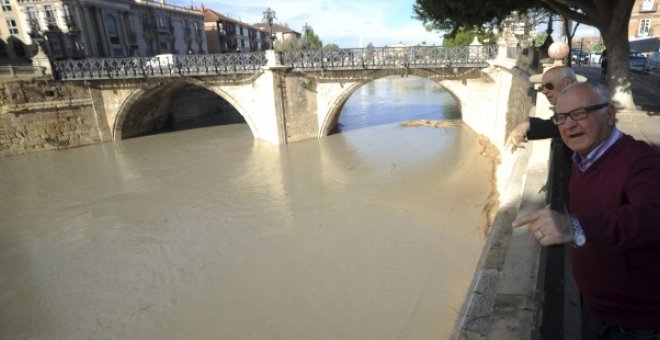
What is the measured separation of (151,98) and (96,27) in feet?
40.9

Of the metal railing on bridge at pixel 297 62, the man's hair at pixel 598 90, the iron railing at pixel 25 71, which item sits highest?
the iron railing at pixel 25 71

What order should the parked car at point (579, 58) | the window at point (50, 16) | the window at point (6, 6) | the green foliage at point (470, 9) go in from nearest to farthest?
1. the green foliage at point (470, 9)
2. the parked car at point (579, 58)
3. the window at point (50, 16)
4. the window at point (6, 6)

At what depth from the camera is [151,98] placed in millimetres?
21953

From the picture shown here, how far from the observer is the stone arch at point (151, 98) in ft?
64.1

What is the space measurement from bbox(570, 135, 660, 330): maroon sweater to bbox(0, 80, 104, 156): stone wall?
23190 mm

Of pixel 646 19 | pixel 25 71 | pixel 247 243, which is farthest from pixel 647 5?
pixel 25 71

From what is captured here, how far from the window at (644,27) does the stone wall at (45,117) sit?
119ft

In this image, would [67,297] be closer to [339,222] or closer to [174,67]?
[339,222]

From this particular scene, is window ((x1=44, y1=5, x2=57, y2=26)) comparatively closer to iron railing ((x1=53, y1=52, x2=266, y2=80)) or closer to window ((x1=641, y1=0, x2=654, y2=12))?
iron railing ((x1=53, y1=52, x2=266, y2=80))

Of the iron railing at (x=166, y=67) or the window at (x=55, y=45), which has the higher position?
the window at (x=55, y=45)

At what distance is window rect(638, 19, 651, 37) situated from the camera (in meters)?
26.2

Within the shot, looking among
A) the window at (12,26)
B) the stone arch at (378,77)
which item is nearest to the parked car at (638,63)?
the stone arch at (378,77)

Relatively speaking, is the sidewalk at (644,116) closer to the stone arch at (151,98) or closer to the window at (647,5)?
the stone arch at (151,98)

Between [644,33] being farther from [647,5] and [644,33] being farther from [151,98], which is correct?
[151,98]
